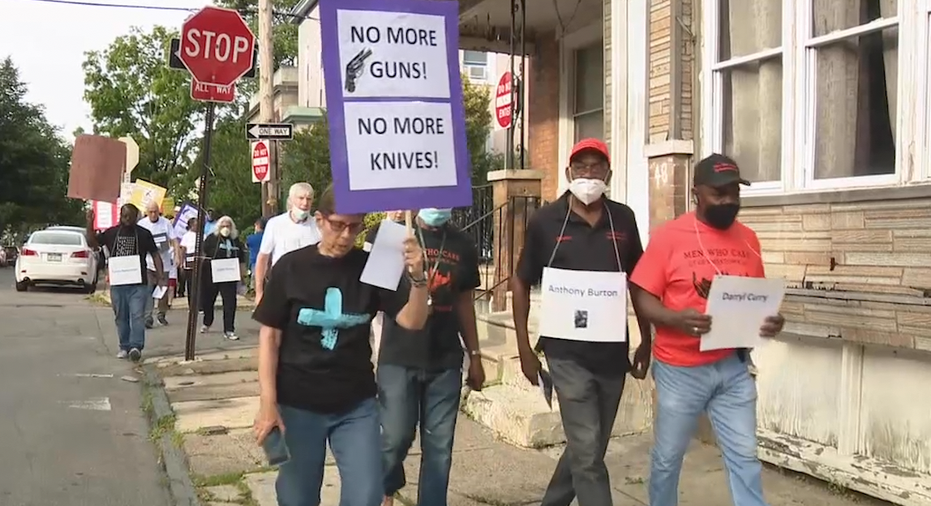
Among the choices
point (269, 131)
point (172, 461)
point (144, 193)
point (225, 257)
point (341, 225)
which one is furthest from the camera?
point (144, 193)

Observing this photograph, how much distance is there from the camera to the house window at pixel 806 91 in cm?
576

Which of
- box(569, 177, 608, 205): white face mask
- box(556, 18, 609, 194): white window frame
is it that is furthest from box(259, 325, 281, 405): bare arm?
box(556, 18, 609, 194): white window frame

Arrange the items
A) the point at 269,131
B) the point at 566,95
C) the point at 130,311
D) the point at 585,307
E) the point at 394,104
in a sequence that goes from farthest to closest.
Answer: the point at 269,131 < the point at 566,95 < the point at 130,311 < the point at 585,307 < the point at 394,104

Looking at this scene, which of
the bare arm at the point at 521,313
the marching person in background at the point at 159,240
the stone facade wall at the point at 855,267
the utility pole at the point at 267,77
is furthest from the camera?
the utility pole at the point at 267,77

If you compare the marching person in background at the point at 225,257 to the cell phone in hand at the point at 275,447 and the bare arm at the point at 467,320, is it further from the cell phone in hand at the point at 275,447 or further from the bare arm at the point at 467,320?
the cell phone in hand at the point at 275,447

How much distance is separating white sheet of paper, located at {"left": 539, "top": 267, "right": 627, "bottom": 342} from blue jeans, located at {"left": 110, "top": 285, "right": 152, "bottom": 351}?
7.44 m

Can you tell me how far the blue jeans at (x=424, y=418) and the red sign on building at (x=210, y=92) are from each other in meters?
6.41

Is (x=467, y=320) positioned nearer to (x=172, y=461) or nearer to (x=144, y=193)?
(x=172, y=461)

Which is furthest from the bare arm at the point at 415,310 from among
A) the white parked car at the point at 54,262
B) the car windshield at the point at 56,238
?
the car windshield at the point at 56,238

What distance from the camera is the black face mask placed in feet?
13.7

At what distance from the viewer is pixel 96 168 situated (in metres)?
14.6

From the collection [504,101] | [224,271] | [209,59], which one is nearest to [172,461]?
[209,59]

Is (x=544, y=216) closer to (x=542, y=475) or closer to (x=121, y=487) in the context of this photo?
(x=542, y=475)

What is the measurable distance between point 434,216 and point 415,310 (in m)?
1.00
